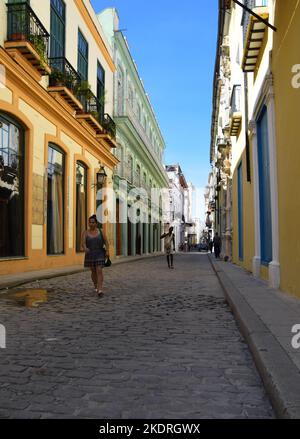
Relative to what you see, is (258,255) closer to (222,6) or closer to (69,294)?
(69,294)

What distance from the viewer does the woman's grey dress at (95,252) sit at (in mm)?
8414

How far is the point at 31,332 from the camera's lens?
207 inches

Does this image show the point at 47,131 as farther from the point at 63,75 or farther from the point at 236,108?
the point at 236,108

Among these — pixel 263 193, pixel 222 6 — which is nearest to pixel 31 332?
pixel 263 193

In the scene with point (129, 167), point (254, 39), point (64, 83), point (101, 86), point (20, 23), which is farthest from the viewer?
point (129, 167)

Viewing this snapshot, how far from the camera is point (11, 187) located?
39.2 feet

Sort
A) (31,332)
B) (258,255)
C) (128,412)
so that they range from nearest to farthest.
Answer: (128,412) → (31,332) → (258,255)

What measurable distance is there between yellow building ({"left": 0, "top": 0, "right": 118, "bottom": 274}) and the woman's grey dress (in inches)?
140

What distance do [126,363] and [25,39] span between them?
9.78 m

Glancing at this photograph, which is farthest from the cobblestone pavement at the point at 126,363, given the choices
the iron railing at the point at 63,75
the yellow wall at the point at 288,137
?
the iron railing at the point at 63,75

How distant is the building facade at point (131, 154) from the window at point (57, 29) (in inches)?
307

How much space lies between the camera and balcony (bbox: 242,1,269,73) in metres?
8.77

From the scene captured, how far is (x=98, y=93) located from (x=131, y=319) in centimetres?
1671

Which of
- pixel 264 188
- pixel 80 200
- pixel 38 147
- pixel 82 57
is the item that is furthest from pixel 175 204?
pixel 264 188
